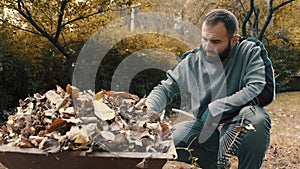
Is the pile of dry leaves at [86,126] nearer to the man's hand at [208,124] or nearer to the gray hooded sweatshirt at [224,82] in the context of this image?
the gray hooded sweatshirt at [224,82]

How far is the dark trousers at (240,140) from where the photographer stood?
7.85 feet

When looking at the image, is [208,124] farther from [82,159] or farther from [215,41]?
[82,159]

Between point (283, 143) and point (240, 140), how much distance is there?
350 centimetres

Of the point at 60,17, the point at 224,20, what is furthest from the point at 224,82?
the point at 60,17

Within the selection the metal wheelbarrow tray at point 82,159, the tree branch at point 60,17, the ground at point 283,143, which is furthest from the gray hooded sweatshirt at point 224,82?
the tree branch at point 60,17

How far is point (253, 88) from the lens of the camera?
249 centimetres

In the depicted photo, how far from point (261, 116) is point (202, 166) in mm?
582

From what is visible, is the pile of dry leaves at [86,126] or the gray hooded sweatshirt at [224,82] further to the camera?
the gray hooded sweatshirt at [224,82]

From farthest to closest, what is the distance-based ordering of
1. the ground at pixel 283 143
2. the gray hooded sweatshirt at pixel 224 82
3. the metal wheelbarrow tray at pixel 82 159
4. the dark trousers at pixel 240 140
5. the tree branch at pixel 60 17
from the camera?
the tree branch at pixel 60 17 < the ground at pixel 283 143 < the gray hooded sweatshirt at pixel 224 82 < the dark trousers at pixel 240 140 < the metal wheelbarrow tray at pixel 82 159

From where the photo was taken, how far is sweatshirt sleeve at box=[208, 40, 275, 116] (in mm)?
2490

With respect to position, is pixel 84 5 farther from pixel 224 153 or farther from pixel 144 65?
pixel 224 153

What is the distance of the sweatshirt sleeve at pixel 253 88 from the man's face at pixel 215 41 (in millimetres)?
157

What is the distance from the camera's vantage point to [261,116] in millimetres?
2461

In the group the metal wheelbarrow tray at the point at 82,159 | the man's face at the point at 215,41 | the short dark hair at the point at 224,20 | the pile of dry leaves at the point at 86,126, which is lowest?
the metal wheelbarrow tray at the point at 82,159
